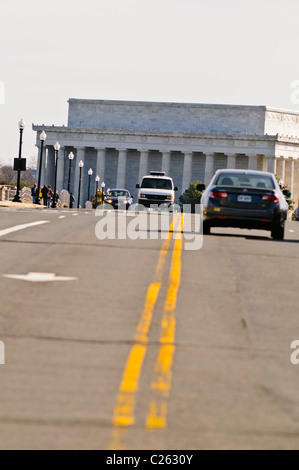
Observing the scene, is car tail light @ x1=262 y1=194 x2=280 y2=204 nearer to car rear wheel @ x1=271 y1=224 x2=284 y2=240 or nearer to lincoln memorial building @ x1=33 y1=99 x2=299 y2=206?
car rear wheel @ x1=271 y1=224 x2=284 y2=240

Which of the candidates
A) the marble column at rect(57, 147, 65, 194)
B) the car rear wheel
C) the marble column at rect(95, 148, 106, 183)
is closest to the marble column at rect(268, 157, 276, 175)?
the marble column at rect(95, 148, 106, 183)

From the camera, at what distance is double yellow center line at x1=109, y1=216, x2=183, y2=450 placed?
839 cm

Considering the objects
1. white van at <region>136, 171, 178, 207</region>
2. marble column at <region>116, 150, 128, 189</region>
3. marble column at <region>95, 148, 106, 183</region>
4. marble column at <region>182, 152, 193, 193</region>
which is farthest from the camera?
marble column at <region>95, 148, 106, 183</region>

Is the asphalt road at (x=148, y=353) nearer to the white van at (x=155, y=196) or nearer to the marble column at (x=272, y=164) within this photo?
the white van at (x=155, y=196)

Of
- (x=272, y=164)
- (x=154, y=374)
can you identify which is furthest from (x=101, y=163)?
(x=154, y=374)

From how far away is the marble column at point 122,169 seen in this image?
555 feet

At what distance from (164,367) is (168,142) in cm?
15800

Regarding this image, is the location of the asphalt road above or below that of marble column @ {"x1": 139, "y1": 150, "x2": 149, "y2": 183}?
below

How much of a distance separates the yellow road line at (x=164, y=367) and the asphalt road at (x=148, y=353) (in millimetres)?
16

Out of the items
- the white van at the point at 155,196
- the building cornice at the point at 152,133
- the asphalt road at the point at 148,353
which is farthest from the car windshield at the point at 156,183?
the building cornice at the point at 152,133

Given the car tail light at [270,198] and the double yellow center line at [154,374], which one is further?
the car tail light at [270,198]
